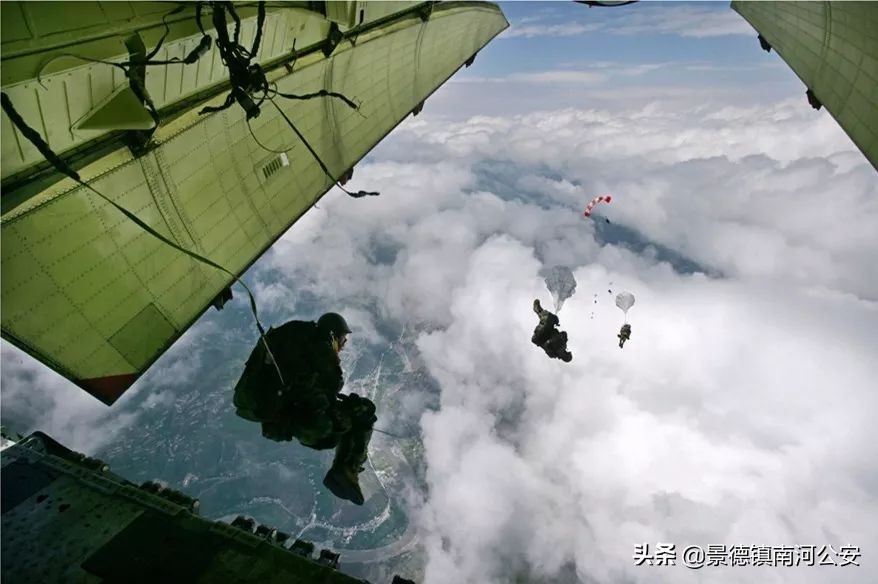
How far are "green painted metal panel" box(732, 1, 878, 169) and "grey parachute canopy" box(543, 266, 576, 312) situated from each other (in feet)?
38.6

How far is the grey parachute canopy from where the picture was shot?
2023cm

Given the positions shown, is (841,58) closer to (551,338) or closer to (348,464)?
(348,464)

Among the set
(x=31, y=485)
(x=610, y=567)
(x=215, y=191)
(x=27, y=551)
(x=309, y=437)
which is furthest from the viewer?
(x=610, y=567)

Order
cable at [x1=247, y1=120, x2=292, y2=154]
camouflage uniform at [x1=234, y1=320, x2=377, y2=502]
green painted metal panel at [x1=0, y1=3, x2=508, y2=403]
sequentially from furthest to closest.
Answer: cable at [x1=247, y1=120, x2=292, y2=154] → camouflage uniform at [x1=234, y1=320, x2=377, y2=502] → green painted metal panel at [x1=0, y1=3, x2=508, y2=403]

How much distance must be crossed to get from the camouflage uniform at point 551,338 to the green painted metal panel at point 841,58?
10585 mm

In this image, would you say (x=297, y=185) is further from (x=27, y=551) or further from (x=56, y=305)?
(x=27, y=551)

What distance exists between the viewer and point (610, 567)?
153 metres

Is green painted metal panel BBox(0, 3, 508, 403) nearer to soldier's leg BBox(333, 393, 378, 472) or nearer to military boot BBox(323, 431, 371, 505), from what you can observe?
soldier's leg BBox(333, 393, 378, 472)

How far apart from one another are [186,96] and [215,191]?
69.9 inches

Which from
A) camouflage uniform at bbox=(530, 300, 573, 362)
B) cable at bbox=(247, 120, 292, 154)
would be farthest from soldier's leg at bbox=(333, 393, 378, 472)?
camouflage uniform at bbox=(530, 300, 573, 362)

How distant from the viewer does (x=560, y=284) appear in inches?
820

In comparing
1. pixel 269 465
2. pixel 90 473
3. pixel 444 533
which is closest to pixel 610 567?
pixel 444 533

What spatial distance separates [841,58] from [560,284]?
1418 centimetres

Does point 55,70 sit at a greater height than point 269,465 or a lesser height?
greater
